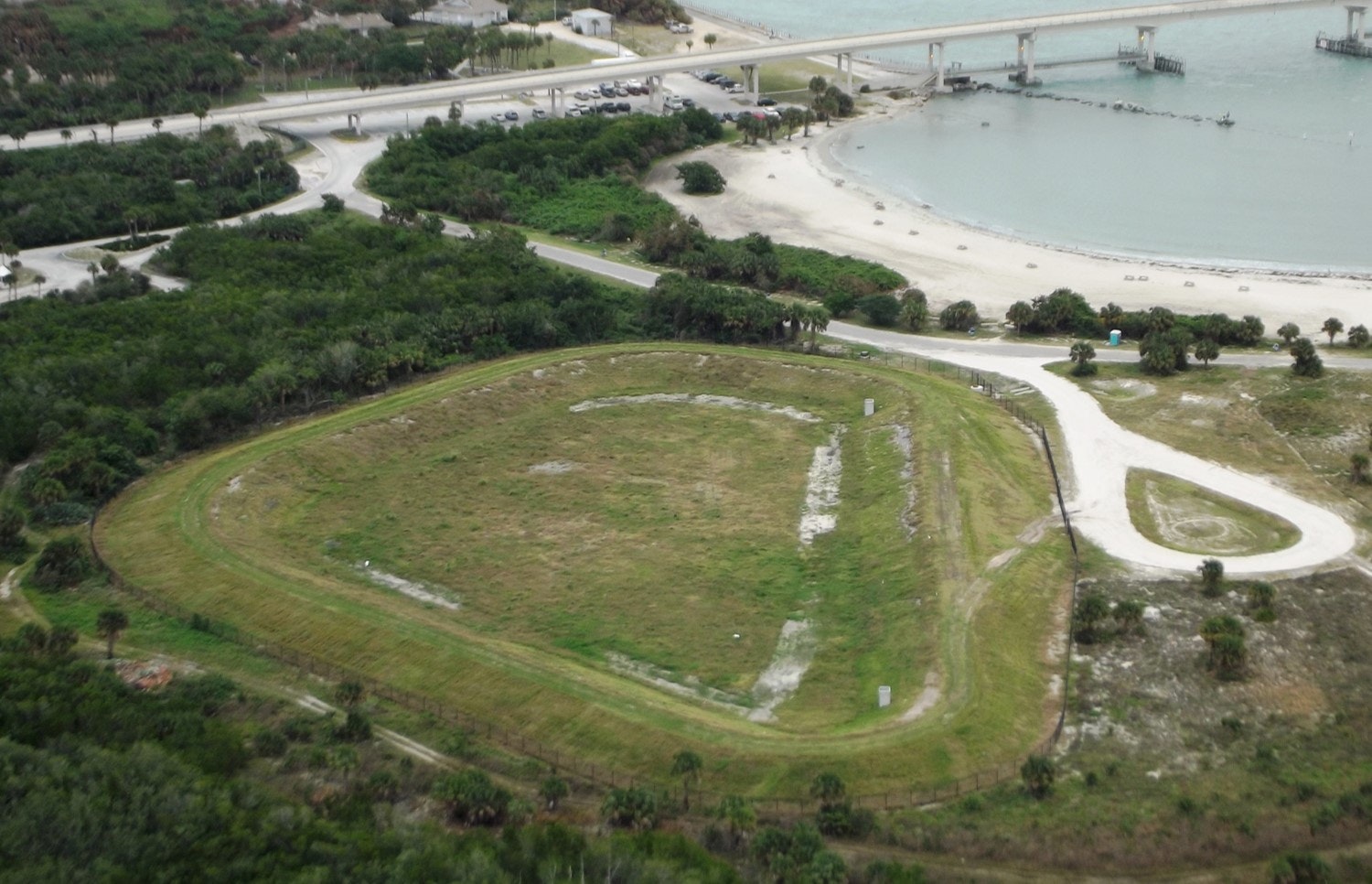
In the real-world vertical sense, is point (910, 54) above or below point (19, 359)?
above

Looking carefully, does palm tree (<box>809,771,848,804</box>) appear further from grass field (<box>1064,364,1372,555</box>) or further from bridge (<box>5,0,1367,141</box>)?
bridge (<box>5,0,1367,141</box>)

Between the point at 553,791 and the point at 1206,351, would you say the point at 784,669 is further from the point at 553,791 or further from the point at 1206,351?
the point at 1206,351

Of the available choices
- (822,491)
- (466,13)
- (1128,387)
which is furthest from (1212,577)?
(466,13)

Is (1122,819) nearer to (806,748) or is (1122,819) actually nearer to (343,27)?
(806,748)

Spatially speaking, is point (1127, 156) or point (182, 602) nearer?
point (182, 602)

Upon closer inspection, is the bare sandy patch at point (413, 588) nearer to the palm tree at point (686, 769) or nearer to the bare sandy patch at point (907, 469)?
the palm tree at point (686, 769)

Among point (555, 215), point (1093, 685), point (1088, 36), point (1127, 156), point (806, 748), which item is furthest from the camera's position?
point (1088, 36)

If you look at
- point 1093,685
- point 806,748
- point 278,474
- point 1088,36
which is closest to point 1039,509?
point 1093,685

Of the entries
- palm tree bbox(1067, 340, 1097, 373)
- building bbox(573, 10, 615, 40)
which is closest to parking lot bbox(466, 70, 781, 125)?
building bbox(573, 10, 615, 40)
